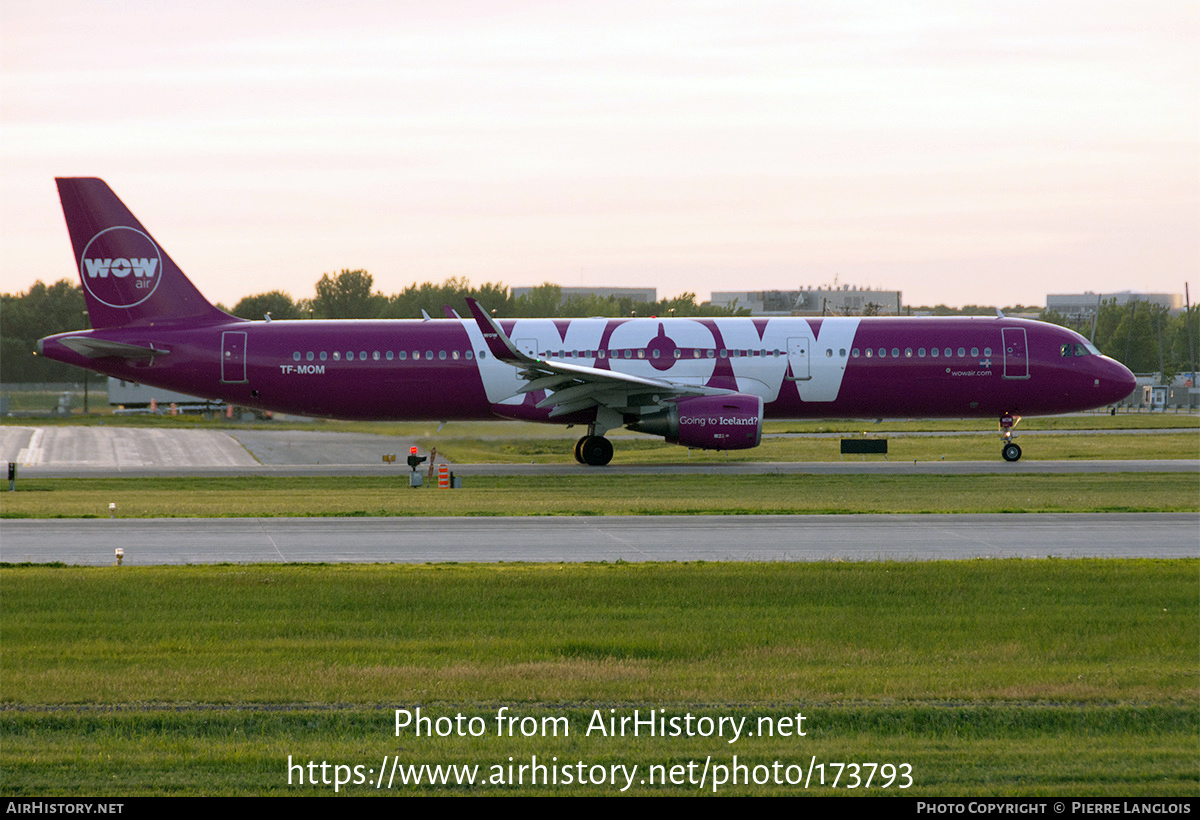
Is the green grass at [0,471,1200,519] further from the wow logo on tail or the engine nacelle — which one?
the wow logo on tail

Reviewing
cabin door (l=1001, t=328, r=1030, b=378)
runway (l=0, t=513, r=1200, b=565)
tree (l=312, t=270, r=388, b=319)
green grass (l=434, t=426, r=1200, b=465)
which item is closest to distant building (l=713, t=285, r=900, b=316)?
tree (l=312, t=270, r=388, b=319)

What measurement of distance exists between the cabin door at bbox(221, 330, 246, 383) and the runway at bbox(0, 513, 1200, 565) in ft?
47.3

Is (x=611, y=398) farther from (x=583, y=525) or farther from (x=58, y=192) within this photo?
(x=58, y=192)

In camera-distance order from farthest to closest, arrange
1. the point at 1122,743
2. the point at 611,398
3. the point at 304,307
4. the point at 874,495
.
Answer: the point at 304,307 → the point at 611,398 → the point at 874,495 → the point at 1122,743

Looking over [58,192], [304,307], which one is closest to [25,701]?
[58,192]

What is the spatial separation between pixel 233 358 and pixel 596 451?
11.5 metres

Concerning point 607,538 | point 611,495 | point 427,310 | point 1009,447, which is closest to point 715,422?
point 611,495

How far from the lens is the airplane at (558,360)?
36594 mm

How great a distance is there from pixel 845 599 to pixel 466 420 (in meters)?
24.4

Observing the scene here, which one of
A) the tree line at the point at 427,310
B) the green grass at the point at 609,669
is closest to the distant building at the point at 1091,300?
the tree line at the point at 427,310

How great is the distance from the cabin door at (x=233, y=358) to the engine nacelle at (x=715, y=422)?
43.3 feet

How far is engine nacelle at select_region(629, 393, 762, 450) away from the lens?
34250mm

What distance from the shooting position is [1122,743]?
9.31m

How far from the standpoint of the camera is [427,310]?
95.3 meters
